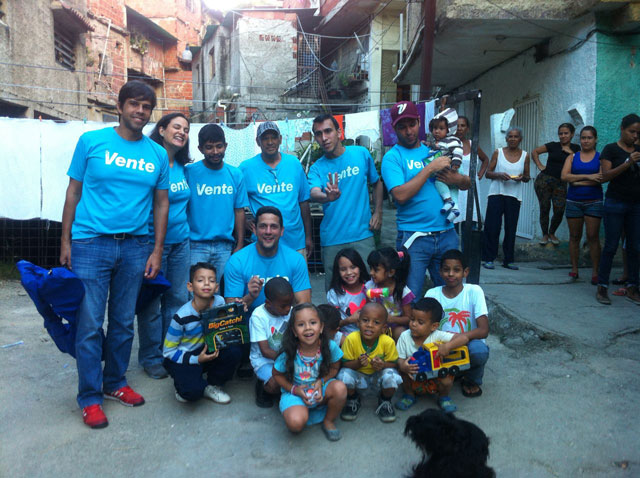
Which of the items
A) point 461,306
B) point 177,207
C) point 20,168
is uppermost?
point 20,168

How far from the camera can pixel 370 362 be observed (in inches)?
130

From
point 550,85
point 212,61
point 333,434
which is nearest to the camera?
point 333,434

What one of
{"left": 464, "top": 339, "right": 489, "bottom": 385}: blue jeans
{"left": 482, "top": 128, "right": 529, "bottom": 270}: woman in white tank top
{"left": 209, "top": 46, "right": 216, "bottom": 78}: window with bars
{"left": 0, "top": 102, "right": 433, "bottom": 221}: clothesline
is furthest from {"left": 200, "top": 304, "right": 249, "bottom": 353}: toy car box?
{"left": 209, "top": 46, "right": 216, "bottom": 78}: window with bars

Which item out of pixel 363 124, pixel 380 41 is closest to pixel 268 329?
pixel 363 124

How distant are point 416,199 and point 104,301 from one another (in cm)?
223

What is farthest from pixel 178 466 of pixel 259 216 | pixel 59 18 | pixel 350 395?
pixel 59 18

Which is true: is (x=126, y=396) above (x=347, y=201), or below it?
below

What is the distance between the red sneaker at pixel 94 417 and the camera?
10.2 feet

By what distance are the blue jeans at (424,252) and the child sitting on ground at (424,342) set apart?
428 mm

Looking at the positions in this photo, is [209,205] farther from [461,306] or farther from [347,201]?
[461,306]

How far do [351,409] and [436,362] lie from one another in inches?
23.5

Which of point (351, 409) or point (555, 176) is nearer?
point (351, 409)

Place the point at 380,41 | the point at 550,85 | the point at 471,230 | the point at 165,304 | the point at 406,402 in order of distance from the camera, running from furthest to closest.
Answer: the point at 380,41, the point at 550,85, the point at 471,230, the point at 165,304, the point at 406,402

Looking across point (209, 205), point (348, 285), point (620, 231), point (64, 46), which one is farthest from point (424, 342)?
point (64, 46)
